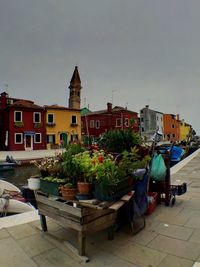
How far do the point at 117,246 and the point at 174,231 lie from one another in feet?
2.91

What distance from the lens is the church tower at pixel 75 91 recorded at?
4369 cm

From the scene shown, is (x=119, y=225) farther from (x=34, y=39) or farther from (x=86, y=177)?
(x=34, y=39)

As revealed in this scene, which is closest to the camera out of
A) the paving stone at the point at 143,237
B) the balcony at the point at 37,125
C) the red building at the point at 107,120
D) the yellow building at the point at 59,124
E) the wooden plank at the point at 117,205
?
the wooden plank at the point at 117,205

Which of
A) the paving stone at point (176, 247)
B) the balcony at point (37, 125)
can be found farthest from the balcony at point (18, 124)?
the paving stone at point (176, 247)

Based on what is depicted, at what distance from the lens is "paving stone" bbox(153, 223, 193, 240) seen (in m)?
3.07

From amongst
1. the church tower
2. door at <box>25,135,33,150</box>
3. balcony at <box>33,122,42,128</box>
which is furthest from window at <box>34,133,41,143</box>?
the church tower

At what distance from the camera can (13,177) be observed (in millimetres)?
13359

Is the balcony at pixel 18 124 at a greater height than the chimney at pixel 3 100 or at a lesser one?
lesser

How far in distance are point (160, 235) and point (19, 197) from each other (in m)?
4.85

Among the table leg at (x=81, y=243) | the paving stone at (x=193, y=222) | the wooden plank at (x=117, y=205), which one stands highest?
the wooden plank at (x=117, y=205)

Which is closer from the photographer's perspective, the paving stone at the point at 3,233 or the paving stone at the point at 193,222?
the paving stone at the point at 3,233

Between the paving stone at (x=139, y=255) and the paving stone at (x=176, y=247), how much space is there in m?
0.12

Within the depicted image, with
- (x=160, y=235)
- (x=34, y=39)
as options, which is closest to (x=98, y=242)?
(x=160, y=235)

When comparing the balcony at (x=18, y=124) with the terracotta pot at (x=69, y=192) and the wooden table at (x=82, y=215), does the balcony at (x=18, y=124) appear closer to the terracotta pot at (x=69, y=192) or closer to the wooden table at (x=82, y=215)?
the wooden table at (x=82, y=215)
